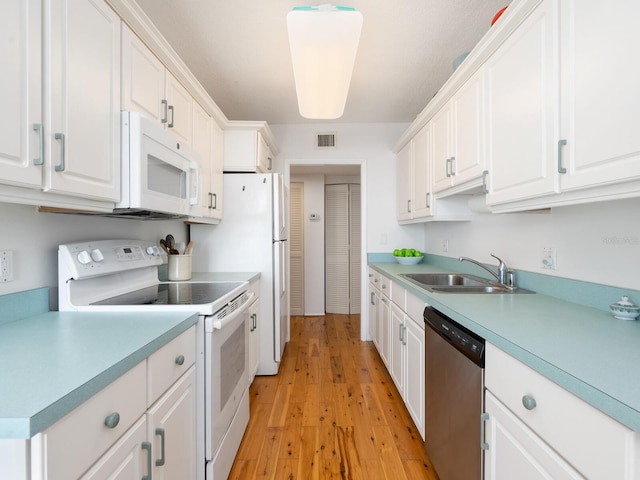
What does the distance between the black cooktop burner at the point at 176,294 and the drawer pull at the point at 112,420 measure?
2.07ft

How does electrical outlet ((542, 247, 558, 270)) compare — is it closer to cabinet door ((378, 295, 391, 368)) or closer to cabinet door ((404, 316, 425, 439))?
cabinet door ((404, 316, 425, 439))

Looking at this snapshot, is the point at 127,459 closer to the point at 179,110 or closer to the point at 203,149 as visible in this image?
the point at 179,110

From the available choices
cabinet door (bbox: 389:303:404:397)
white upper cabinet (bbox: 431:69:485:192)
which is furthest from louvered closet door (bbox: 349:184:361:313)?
white upper cabinet (bbox: 431:69:485:192)

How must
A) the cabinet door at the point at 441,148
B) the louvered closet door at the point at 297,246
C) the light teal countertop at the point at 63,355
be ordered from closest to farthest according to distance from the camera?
the light teal countertop at the point at 63,355 → the cabinet door at the point at 441,148 → the louvered closet door at the point at 297,246

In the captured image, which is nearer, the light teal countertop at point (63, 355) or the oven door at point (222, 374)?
the light teal countertop at point (63, 355)

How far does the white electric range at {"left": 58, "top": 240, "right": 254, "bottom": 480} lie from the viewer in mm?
1325

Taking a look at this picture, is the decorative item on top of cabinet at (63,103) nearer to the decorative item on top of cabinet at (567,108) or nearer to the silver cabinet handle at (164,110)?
the silver cabinet handle at (164,110)

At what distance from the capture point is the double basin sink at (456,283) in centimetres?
183

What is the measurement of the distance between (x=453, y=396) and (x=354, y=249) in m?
3.64

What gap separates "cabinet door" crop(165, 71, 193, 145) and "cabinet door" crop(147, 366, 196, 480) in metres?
1.34

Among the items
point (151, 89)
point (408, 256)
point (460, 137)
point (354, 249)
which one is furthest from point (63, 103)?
point (354, 249)

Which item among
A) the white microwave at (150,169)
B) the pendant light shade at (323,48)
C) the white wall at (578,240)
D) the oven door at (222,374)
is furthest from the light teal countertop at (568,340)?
the white microwave at (150,169)

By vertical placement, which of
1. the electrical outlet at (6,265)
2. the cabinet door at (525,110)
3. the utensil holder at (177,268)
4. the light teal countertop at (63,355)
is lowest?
the light teal countertop at (63,355)

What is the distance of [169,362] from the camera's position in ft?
3.56
